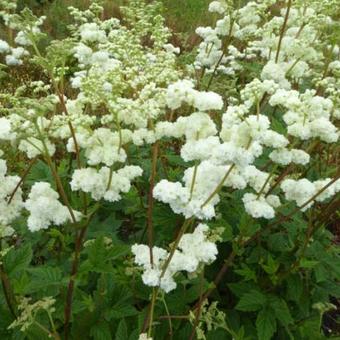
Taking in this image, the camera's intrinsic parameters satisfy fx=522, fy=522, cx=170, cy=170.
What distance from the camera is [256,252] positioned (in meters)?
3.20

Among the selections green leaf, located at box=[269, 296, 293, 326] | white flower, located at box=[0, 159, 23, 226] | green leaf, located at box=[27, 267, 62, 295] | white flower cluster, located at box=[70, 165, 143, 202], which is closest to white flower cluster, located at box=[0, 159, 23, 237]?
white flower, located at box=[0, 159, 23, 226]

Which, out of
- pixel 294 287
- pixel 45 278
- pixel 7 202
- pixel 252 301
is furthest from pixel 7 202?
pixel 294 287

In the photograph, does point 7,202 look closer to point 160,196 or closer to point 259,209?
point 160,196

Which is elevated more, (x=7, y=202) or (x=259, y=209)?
(x=259, y=209)

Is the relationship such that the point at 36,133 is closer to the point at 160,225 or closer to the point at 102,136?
the point at 102,136

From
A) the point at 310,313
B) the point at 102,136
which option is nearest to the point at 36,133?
the point at 102,136

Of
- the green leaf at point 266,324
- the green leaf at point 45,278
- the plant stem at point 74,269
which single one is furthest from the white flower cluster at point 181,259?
the green leaf at point 266,324

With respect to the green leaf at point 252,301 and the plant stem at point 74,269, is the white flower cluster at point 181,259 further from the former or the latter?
the green leaf at point 252,301

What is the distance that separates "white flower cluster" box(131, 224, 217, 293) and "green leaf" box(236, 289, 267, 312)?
0.83 meters

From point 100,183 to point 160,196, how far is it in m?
0.33

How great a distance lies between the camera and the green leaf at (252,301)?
2942mm

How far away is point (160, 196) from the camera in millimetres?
2035

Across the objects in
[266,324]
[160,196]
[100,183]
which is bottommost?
[266,324]

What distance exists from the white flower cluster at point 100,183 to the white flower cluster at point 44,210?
4.6 inches
